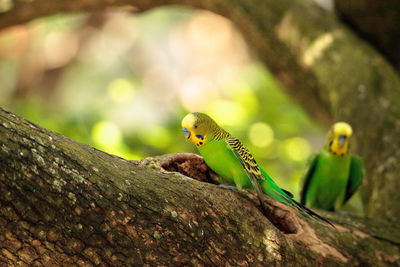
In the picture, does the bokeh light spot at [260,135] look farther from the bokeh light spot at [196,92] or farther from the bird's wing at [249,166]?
the bird's wing at [249,166]

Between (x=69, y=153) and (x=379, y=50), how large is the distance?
15.6ft

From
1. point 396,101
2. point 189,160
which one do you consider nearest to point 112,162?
point 189,160

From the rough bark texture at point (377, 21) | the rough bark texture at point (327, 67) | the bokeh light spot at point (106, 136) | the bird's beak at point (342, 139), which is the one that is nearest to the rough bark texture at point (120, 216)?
the bird's beak at point (342, 139)

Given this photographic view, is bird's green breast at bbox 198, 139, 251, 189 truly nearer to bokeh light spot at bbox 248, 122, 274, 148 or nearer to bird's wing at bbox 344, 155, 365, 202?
bird's wing at bbox 344, 155, 365, 202

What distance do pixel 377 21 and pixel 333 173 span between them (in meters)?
2.35

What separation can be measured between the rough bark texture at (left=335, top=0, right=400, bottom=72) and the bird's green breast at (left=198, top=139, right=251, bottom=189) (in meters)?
3.42

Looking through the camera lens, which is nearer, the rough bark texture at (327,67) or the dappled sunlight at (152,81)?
the rough bark texture at (327,67)

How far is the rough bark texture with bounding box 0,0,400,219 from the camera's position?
13.9 feet

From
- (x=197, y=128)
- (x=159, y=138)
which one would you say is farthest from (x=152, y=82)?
(x=197, y=128)

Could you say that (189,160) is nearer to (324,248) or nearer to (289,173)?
(324,248)

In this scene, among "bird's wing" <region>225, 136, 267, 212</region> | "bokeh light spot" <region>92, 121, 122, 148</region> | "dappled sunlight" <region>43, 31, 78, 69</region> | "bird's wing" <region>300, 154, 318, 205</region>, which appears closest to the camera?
"bird's wing" <region>225, 136, 267, 212</region>

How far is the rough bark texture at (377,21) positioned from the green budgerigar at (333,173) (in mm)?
2062

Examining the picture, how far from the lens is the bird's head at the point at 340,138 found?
3.96 meters

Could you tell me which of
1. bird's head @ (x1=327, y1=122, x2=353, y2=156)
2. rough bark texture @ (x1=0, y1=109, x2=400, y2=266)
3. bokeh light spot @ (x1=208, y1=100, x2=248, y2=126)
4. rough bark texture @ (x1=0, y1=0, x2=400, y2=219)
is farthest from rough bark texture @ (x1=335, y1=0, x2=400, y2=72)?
rough bark texture @ (x1=0, y1=109, x2=400, y2=266)
